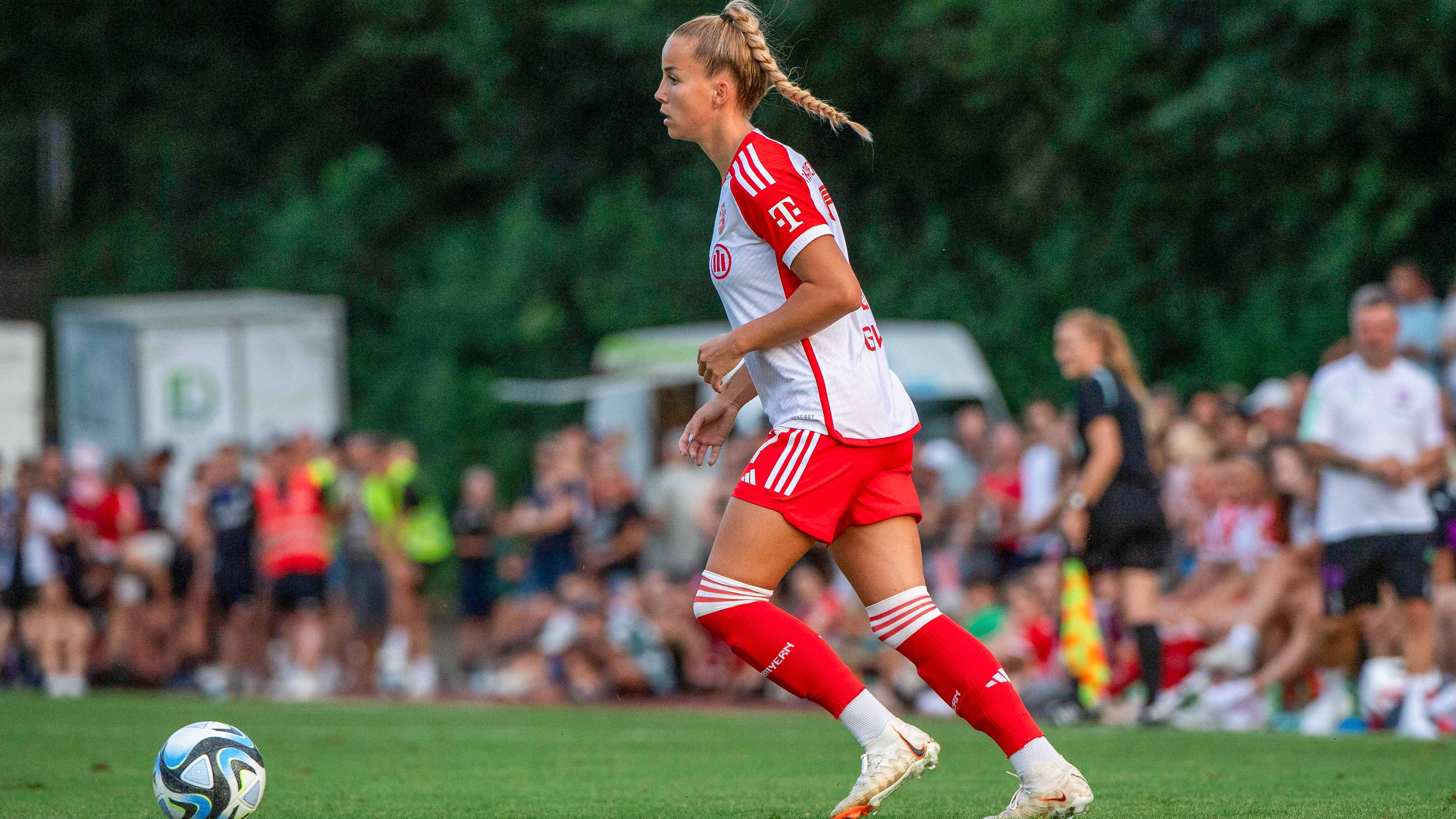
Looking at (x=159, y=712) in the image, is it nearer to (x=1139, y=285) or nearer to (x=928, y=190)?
(x=1139, y=285)

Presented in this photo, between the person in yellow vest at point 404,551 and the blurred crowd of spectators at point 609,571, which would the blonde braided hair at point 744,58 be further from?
the person in yellow vest at point 404,551

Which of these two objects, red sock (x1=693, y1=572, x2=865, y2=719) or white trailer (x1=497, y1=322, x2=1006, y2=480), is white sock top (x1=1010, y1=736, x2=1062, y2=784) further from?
white trailer (x1=497, y1=322, x2=1006, y2=480)

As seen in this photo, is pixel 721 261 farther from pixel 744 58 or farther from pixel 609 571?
pixel 609 571

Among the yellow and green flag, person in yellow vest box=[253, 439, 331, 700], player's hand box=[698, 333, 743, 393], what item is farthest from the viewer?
person in yellow vest box=[253, 439, 331, 700]

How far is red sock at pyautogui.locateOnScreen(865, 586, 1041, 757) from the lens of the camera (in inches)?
193

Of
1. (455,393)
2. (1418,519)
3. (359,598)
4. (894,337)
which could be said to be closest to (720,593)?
(1418,519)

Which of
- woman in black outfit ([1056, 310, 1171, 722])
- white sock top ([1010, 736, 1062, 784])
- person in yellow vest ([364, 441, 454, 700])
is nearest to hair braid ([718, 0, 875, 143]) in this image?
white sock top ([1010, 736, 1062, 784])

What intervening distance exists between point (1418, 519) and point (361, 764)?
5.43m

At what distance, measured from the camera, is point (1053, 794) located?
4.78 m

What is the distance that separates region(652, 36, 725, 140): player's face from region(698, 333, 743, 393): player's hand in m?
0.61

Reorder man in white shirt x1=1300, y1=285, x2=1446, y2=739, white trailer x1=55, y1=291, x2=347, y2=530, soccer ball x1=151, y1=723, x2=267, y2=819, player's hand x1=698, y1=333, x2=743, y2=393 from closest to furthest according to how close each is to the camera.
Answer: player's hand x1=698, y1=333, x2=743, y2=393, soccer ball x1=151, y1=723, x2=267, y2=819, man in white shirt x1=1300, y1=285, x2=1446, y2=739, white trailer x1=55, y1=291, x2=347, y2=530

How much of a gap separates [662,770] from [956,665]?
9.30 feet

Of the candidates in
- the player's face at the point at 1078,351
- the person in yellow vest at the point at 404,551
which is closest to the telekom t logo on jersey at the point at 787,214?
the player's face at the point at 1078,351

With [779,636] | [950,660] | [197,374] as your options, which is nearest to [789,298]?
[779,636]
